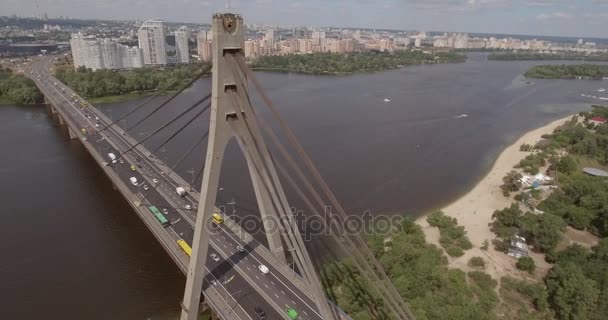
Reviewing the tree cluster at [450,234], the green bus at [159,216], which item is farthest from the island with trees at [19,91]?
the tree cluster at [450,234]

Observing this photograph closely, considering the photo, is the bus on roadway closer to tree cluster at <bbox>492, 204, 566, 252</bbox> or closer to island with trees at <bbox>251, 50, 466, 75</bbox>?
tree cluster at <bbox>492, 204, 566, 252</bbox>

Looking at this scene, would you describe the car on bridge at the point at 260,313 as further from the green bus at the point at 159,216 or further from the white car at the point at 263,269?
the green bus at the point at 159,216

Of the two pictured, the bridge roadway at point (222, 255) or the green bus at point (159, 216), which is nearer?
the bridge roadway at point (222, 255)

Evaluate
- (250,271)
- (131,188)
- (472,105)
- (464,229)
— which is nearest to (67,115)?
(131,188)

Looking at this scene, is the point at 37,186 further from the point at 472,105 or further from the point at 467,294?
the point at 472,105

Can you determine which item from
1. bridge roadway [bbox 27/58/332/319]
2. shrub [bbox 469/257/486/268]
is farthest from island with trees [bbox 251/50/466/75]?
shrub [bbox 469/257/486/268]

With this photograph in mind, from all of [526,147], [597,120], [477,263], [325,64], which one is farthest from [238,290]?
[325,64]
